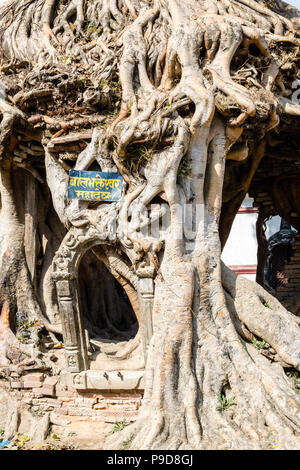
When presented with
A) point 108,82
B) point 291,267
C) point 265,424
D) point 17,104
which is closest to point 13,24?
point 17,104

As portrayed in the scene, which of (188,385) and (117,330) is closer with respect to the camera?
(188,385)

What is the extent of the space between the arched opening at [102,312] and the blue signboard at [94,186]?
1.51 m

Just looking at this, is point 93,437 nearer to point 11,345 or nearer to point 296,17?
point 11,345

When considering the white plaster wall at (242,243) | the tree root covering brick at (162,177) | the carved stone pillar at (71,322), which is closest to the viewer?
the tree root covering brick at (162,177)

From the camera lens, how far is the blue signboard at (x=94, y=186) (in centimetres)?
530

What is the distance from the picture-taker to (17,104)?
595cm

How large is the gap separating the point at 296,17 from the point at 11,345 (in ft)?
19.3

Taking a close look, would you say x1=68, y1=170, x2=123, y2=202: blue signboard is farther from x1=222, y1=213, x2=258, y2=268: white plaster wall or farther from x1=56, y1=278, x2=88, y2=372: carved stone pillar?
x1=222, y1=213, x2=258, y2=268: white plaster wall

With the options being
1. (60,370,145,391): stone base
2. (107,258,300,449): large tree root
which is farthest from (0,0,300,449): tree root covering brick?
(60,370,145,391): stone base

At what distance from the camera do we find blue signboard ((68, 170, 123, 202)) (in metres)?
5.30

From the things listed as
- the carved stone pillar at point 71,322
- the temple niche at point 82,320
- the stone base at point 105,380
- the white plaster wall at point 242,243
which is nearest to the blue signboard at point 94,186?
the temple niche at point 82,320

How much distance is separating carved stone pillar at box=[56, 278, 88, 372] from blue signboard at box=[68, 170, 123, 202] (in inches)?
A: 39.0

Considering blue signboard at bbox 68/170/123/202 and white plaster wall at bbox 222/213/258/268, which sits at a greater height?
blue signboard at bbox 68/170/123/202

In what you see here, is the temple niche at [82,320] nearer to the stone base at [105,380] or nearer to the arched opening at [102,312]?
the stone base at [105,380]
